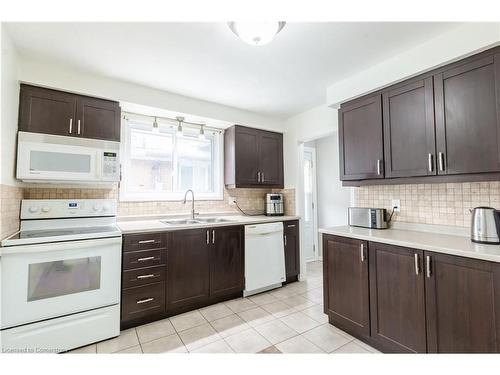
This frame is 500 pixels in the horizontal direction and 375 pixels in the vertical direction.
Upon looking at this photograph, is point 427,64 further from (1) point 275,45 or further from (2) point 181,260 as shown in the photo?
(2) point 181,260

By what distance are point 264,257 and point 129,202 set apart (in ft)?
5.83

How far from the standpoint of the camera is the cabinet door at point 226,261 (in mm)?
2643

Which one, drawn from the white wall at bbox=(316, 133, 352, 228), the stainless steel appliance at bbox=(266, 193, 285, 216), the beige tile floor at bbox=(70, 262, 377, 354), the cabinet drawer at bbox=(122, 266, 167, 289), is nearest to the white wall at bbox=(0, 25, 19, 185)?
the cabinet drawer at bbox=(122, 266, 167, 289)

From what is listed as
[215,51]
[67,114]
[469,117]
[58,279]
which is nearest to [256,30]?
[215,51]

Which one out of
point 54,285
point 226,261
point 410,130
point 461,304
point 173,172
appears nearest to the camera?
point 461,304

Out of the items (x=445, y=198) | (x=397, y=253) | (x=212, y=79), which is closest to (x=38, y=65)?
(x=212, y=79)

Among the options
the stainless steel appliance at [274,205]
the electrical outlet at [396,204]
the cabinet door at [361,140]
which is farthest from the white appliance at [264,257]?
the electrical outlet at [396,204]

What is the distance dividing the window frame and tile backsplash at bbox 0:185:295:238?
58mm

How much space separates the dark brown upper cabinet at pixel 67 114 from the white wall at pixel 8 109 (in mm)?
84

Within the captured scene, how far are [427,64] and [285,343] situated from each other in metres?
2.48

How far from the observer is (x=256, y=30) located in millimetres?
1498

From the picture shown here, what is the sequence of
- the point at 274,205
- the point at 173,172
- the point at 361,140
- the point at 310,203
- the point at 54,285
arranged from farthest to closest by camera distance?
1. the point at 310,203
2. the point at 274,205
3. the point at 173,172
4. the point at 361,140
5. the point at 54,285

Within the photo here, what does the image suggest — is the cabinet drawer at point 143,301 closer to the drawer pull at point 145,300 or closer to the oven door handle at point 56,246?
the drawer pull at point 145,300

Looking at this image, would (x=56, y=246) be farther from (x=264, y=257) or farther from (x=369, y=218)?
(x=369, y=218)
